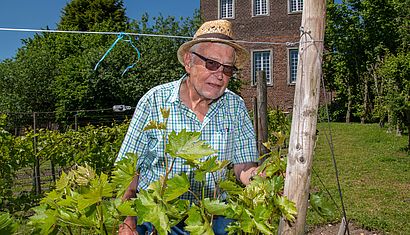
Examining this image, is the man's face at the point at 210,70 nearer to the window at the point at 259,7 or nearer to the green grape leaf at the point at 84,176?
the green grape leaf at the point at 84,176

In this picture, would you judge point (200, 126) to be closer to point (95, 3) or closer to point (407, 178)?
point (407, 178)

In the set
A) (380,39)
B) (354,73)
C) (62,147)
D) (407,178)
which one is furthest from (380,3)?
(62,147)

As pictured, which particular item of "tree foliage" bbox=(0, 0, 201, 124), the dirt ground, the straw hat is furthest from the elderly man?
"tree foliage" bbox=(0, 0, 201, 124)

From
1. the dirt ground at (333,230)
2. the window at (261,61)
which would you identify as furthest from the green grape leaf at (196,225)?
the window at (261,61)

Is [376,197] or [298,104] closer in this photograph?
[298,104]

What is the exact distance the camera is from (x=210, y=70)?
2.07m

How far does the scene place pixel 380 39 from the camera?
20141mm

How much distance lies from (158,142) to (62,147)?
502 cm

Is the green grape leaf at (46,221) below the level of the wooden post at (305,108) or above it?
below

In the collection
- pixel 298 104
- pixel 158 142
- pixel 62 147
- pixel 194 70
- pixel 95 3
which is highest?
pixel 95 3

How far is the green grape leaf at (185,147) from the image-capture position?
1.35 metres

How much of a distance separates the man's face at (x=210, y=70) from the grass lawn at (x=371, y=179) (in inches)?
21.1

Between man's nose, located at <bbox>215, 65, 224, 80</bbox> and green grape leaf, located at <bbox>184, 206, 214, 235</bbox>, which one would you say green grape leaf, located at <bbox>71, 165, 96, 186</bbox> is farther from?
man's nose, located at <bbox>215, 65, 224, 80</bbox>

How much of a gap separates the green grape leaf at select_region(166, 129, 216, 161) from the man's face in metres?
0.73
